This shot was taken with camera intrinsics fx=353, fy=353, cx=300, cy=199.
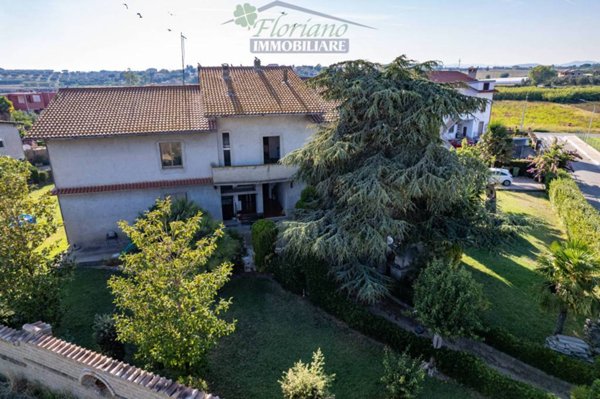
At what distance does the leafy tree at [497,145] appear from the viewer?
34.0 m

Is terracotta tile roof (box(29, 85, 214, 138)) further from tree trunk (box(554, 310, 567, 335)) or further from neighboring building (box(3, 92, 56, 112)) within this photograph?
neighboring building (box(3, 92, 56, 112))

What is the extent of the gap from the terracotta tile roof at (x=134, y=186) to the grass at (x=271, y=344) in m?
5.43

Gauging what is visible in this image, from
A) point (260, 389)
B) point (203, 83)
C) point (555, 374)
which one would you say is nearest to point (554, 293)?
point (555, 374)

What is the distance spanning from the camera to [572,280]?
38.5 feet

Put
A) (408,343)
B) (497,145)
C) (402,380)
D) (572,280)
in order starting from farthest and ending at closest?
(497,145)
(408,343)
(572,280)
(402,380)

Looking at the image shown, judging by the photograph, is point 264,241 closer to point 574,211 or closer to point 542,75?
point 574,211

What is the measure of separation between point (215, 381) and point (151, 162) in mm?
13642

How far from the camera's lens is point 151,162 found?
20.8 meters

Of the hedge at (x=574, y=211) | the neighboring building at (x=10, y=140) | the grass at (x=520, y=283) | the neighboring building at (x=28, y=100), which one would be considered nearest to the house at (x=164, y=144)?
the grass at (x=520, y=283)

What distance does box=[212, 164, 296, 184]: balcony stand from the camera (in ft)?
70.6

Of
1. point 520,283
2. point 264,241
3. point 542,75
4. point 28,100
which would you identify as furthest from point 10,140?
point 542,75

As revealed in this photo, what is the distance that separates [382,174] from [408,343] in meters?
6.10

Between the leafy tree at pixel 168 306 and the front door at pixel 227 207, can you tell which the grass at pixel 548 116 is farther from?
the leafy tree at pixel 168 306

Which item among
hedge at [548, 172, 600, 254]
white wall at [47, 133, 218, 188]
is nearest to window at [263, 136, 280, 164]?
white wall at [47, 133, 218, 188]
